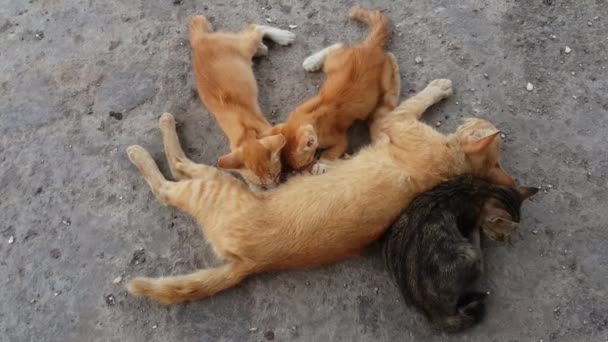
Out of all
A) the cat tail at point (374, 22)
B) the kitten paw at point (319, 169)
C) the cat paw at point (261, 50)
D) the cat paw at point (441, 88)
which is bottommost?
the kitten paw at point (319, 169)

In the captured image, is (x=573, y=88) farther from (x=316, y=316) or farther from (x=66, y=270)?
(x=66, y=270)

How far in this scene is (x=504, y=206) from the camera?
3080 millimetres

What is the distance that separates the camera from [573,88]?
12.4ft

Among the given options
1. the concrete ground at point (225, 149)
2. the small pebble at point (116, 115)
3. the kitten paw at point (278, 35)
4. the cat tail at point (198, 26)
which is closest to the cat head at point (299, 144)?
the concrete ground at point (225, 149)

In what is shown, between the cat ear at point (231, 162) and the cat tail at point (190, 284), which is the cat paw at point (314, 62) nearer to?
the cat ear at point (231, 162)

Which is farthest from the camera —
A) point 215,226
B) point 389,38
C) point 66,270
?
point 389,38

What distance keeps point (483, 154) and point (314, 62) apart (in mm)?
1361

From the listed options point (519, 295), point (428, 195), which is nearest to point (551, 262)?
point (519, 295)

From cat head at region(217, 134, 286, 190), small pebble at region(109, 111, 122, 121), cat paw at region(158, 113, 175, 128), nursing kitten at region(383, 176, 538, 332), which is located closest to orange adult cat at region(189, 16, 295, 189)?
cat head at region(217, 134, 286, 190)

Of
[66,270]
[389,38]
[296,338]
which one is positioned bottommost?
[296,338]

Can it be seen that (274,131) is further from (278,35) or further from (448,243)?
(448,243)

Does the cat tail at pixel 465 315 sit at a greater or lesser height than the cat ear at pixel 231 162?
lesser

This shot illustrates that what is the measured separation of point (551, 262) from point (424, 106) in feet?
4.08

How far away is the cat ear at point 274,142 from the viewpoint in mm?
3303
